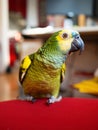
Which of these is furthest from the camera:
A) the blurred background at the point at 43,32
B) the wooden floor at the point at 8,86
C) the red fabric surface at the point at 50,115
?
the wooden floor at the point at 8,86

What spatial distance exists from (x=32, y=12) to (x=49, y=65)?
320 cm

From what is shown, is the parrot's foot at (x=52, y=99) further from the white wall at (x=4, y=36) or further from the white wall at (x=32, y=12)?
the white wall at (x=32, y=12)

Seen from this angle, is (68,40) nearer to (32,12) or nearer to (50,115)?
(50,115)

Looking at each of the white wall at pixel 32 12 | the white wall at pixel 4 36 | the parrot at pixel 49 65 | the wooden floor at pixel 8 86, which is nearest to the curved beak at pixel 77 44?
the parrot at pixel 49 65

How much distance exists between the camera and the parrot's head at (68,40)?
26.1 inches

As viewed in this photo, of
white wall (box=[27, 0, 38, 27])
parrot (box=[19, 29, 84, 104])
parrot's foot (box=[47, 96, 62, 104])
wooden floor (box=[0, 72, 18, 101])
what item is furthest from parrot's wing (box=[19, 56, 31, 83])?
white wall (box=[27, 0, 38, 27])

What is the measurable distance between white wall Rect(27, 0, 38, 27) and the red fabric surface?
3.15 metres

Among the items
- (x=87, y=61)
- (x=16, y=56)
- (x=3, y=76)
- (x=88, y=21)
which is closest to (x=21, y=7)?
(x=16, y=56)

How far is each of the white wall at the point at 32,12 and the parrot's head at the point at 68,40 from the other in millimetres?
3119

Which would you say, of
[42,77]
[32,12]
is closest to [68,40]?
[42,77]

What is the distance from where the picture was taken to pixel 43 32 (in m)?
0.67

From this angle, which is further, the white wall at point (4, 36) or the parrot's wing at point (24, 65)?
the white wall at point (4, 36)

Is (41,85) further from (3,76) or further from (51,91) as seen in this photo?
(3,76)

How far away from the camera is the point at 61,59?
0.68 meters
